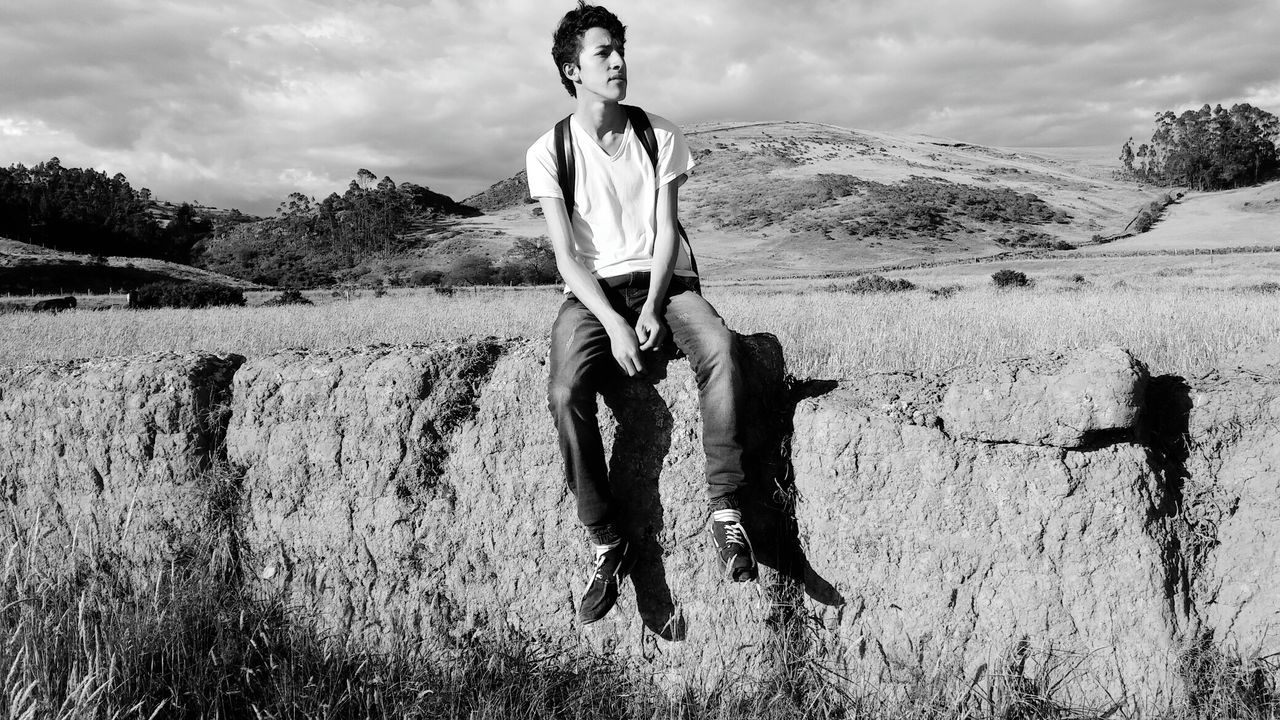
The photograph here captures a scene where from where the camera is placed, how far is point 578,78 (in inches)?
153

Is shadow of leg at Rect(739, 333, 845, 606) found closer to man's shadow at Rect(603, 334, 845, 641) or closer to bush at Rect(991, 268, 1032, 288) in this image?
man's shadow at Rect(603, 334, 845, 641)

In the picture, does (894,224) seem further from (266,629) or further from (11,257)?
(266,629)

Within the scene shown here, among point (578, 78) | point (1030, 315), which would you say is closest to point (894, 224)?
point (1030, 315)

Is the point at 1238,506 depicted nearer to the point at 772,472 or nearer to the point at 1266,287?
the point at 772,472

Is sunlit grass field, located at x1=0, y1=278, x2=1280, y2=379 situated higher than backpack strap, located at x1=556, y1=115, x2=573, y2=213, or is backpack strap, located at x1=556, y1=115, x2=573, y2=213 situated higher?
backpack strap, located at x1=556, y1=115, x2=573, y2=213

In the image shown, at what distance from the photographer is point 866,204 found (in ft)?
307

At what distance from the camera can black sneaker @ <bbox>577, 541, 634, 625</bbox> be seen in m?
3.42

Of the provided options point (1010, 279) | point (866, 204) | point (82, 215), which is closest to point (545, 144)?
point (1010, 279)

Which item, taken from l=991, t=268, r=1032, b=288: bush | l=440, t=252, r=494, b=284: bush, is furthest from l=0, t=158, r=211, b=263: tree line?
l=991, t=268, r=1032, b=288: bush

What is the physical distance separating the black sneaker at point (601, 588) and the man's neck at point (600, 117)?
2045mm

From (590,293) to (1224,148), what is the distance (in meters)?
133

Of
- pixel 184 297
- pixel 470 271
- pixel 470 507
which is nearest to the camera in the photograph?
pixel 470 507

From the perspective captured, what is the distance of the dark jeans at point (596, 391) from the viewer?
3307mm

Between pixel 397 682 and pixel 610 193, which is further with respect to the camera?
pixel 610 193
